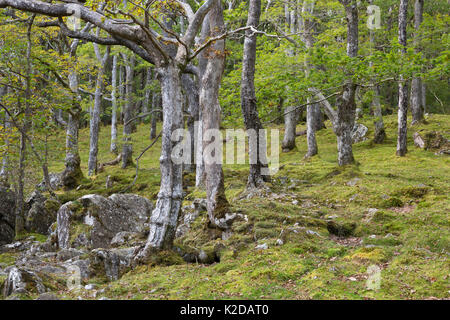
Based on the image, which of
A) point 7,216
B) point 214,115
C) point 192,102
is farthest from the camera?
point 192,102

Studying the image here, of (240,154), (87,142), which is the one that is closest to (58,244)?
(240,154)

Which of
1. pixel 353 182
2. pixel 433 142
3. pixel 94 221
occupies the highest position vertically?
pixel 433 142

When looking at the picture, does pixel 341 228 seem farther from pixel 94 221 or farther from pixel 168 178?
pixel 94 221

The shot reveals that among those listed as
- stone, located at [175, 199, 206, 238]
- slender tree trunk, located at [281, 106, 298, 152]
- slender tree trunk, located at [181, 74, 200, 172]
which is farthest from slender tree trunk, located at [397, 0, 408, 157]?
stone, located at [175, 199, 206, 238]

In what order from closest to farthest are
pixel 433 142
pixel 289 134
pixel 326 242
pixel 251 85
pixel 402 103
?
pixel 326 242
pixel 251 85
pixel 402 103
pixel 433 142
pixel 289 134

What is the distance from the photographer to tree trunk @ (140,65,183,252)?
295 inches

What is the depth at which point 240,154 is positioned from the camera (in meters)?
24.7

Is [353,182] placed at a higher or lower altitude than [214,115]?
lower

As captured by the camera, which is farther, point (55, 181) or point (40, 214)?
point (55, 181)

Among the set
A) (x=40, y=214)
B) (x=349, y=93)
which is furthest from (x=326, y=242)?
(x=40, y=214)

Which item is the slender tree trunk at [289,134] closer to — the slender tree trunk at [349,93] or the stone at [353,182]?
the slender tree trunk at [349,93]

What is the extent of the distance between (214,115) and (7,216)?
9.06m

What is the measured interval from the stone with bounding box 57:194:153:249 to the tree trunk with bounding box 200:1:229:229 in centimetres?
234

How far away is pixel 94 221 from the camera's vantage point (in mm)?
10758
